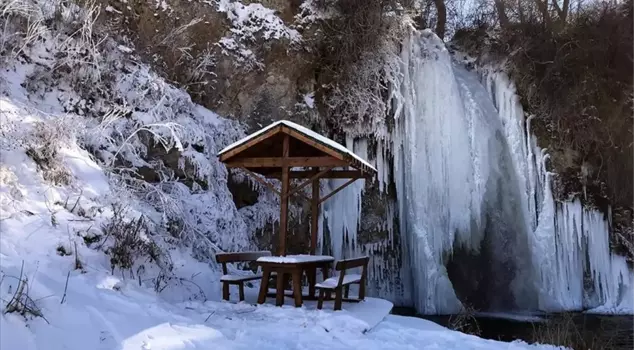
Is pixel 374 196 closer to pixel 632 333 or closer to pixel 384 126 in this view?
pixel 384 126

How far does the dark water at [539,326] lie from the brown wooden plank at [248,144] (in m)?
4.02

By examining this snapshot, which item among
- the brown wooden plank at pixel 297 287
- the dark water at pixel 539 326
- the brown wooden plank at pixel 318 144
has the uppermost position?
the brown wooden plank at pixel 318 144

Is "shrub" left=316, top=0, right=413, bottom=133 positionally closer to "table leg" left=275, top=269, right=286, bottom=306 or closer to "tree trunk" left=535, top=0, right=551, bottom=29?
"tree trunk" left=535, top=0, right=551, bottom=29

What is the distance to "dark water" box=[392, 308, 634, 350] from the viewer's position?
882cm

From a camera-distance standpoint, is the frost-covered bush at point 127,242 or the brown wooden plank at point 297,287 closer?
the frost-covered bush at point 127,242

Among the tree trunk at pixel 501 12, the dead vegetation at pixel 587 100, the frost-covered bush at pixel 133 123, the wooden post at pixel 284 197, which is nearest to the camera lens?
the wooden post at pixel 284 197

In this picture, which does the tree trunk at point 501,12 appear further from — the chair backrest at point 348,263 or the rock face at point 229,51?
the chair backrest at point 348,263

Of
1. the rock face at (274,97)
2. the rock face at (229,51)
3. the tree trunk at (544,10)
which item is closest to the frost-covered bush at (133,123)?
the rock face at (274,97)

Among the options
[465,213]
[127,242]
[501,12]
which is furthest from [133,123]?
[501,12]

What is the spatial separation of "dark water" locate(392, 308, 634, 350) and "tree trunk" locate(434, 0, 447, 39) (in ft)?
29.7

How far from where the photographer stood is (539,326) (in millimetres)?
9484

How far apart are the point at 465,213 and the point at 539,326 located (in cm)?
349

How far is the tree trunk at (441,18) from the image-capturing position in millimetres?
17297

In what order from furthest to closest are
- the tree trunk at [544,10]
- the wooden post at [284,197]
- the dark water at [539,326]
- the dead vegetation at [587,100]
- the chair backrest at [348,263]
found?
1. the tree trunk at [544,10]
2. the dead vegetation at [587,100]
3. the dark water at [539,326]
4. the wooden post at [284,197]
5. the chair backrest at [348,263]
